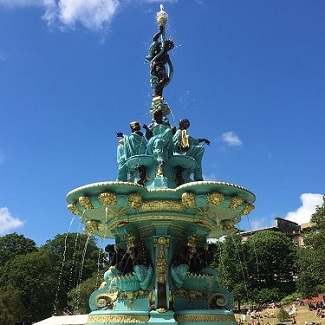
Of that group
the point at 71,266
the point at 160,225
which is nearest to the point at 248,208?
the point at 160,225

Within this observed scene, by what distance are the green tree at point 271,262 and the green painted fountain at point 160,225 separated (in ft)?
205

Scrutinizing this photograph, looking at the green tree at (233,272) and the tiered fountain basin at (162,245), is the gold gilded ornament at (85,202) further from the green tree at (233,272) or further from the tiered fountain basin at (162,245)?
the green tree at (233,272)

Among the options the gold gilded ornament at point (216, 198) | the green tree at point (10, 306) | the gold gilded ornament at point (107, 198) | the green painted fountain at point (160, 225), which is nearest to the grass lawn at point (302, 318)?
the green tree at point (10, 306)

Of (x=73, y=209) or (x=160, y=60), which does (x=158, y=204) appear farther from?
(x=160, y=60)

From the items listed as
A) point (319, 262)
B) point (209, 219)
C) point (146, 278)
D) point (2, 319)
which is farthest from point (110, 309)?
point (2, 319)

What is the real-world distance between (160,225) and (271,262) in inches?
2710

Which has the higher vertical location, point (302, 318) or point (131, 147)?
point (302, 318)

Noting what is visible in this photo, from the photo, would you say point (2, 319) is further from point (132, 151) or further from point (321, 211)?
point (132, 151)

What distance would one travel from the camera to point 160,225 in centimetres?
1232

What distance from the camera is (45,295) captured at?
2058 inches

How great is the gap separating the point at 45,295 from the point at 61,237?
1348cm

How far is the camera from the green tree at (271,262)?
7369 centimetres

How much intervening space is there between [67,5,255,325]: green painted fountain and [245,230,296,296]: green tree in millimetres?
62549

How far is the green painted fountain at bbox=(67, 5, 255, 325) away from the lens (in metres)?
11.2
